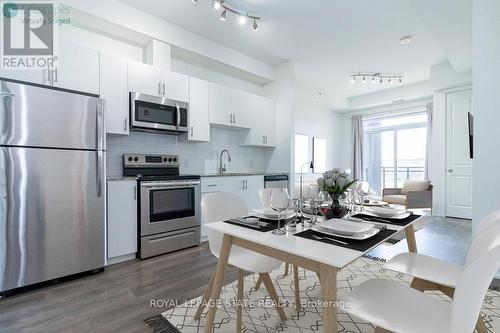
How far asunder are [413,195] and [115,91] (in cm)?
549

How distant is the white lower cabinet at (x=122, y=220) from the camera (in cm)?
257

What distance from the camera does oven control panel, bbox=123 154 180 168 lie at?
306cm

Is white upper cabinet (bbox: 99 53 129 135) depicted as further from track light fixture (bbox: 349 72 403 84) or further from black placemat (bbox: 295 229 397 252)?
track light fixture (bbox: 349 72 403 84)

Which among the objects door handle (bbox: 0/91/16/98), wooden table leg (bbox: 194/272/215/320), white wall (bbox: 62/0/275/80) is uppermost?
white wall (bbox: 62/0/275/80)

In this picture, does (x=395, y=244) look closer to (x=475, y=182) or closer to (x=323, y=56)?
(x=475, y=182)

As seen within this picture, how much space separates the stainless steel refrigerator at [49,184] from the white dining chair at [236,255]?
4.47ft

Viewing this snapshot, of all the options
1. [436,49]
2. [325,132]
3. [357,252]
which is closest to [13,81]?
[357,252]

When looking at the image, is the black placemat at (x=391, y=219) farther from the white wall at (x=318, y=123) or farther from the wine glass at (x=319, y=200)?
the white wall at (x=318, y=123)

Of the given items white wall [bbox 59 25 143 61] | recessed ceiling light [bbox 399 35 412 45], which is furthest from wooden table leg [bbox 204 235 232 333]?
recessed ceiling light [bbox 399 35 412 45]

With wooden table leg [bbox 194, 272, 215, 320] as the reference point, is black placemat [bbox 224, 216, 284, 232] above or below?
above

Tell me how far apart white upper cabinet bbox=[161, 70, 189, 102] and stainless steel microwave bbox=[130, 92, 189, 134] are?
8 centimetres

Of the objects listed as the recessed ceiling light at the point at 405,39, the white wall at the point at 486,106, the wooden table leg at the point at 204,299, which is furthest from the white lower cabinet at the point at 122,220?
the recessed ceiling light at the point at 405,39

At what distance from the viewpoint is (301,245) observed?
39.9 inches

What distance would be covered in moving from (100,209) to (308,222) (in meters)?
2.06
